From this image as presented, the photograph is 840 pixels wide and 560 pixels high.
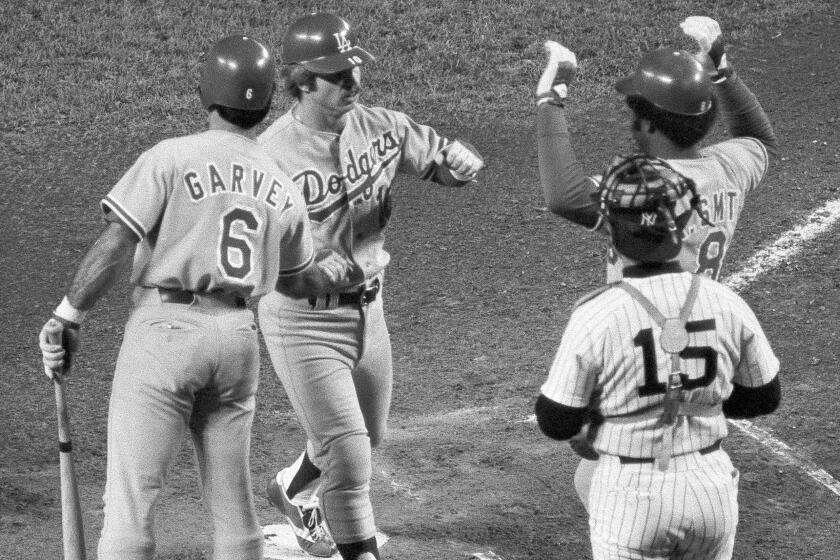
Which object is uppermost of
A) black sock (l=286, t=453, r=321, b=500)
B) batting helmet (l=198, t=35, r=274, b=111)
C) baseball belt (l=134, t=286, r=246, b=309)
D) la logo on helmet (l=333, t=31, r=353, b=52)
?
la logo on helmet (l=333, t=31, r=353, b=52)

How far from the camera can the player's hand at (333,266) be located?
14.6 feet

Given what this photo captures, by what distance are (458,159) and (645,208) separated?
1752 millimetres

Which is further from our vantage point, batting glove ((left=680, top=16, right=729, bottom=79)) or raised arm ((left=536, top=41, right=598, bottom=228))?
batting glove ((left=680, top=16, right=729, bottom=79))

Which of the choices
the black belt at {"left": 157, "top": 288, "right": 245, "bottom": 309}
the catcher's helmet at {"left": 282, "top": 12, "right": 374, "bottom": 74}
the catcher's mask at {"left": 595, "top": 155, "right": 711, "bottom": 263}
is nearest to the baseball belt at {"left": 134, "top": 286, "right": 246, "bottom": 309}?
the black belt at {"left": 157, "top": 288, "right": 245, "bottom": 309}

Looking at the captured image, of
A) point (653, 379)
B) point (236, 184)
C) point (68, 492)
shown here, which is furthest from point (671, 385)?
point (68, 492)

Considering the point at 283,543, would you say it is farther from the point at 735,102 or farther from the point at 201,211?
the point at 735,102

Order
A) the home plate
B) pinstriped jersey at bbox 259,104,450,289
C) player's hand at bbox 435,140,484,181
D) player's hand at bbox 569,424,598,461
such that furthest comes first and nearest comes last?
1. the home plate
2. player's hand at bbox 435,140,484,181
3. pinstriped jersey at bbox 259,104,450,289
4. player's hand at bbox 569,424,598,461

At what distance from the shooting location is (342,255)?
182 inches

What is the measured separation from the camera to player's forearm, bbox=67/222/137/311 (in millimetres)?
3920

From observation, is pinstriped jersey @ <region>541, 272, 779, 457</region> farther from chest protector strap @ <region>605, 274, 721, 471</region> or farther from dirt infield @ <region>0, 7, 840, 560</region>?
dirt infield @ <region>0, 7, 840, 560</region>

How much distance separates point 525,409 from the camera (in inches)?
247

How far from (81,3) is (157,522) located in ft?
24.6

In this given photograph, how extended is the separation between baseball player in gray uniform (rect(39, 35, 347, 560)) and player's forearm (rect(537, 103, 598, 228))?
892mm

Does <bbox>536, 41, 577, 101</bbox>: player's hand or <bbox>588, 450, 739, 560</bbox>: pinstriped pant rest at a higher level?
<bbox>536, 41, 577, 101</bbox>: player's hand
